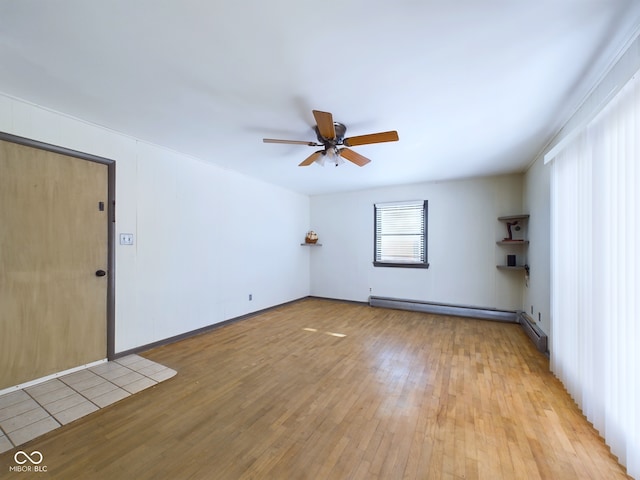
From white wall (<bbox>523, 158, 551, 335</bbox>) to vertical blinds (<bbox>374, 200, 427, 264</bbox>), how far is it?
1.71m

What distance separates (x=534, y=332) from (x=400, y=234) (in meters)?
2.74

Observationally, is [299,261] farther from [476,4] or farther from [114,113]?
[476,4]

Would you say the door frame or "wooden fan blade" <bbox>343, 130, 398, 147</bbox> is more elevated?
"wooden fan blade" <bbox>343, 130, 398, 147</bbox>

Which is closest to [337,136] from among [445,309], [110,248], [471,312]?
[110,248]

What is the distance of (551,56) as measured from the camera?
1694mm

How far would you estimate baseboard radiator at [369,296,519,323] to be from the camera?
441 centimetres

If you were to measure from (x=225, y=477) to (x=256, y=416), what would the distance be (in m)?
0.52

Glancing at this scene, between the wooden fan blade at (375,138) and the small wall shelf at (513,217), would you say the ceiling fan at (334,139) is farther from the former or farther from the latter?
the small wall shelf at (513,217)

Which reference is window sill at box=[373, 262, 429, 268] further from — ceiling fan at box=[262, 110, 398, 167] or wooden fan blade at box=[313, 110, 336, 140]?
wooden fan blade at box=[313, 110, 336, 140]

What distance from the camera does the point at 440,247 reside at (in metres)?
5.07

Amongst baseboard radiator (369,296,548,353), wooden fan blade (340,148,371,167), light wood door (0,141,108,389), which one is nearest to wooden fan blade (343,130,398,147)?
wooden fan blade (340,148,371,167)

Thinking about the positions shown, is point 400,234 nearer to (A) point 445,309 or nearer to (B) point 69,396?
(A) point 445,309

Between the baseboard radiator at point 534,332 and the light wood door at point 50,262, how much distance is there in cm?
517

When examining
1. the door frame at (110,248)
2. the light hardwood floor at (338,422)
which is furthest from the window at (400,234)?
the door frame at (110,248)
